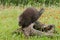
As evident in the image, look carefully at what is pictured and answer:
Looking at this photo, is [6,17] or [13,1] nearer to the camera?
[6,17]

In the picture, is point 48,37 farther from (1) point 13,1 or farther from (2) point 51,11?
(1) point 13,1

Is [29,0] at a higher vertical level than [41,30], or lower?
lower

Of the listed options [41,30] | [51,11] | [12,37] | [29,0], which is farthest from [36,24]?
[29,0]

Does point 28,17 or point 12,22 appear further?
point 12,22

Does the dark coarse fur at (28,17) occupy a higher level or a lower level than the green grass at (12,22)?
higher

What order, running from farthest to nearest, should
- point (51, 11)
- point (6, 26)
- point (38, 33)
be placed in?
1. point (51, 11)
2. point (6, 26)
3. point (38, 33)

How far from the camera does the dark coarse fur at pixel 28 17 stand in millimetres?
7387

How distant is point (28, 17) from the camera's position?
24.5 feet

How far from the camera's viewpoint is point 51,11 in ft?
35.9

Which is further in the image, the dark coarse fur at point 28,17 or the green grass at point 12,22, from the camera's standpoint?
the dark coarse fur at point 28,17

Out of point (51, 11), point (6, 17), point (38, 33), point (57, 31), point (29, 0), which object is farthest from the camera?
point (29, 0)

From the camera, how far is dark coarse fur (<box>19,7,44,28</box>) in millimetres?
7387

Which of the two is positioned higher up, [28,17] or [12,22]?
[28,17]

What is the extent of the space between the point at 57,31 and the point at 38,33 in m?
0.71
